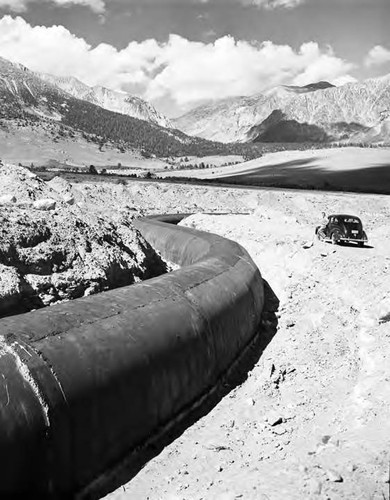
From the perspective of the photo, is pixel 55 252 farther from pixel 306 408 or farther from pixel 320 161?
pixel 320 161

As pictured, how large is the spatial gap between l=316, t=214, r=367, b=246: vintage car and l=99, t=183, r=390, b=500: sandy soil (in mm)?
1718

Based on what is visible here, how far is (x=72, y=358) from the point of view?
6480mm

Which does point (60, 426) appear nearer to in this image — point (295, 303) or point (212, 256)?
point (212, 256)

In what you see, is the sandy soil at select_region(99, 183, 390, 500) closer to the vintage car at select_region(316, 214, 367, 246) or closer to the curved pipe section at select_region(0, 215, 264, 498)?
the curved pipe section at select_region(0, 215, 264, 498)

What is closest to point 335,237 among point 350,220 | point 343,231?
point 343,231

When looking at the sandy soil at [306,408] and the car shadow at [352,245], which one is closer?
the sandy soil at [306,408]

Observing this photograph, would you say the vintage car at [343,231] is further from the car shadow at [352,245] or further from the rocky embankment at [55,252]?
the rocky embankment at [55,252]

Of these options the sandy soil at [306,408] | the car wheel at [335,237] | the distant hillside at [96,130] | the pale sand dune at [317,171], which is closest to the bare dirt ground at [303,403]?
the sandy soil at [306,408]

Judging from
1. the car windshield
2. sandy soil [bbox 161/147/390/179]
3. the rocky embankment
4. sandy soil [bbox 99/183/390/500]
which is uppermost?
sandy soil [bbox 161/147/390/179]

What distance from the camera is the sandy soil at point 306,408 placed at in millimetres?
5711

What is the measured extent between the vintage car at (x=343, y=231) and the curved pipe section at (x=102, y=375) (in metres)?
12.1

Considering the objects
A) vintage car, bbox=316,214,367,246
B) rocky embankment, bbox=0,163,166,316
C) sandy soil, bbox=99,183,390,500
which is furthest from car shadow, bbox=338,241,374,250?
rocky embankment, bbox=0,163,166,316

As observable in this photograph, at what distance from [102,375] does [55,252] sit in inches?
201

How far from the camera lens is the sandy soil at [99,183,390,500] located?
5711mm
